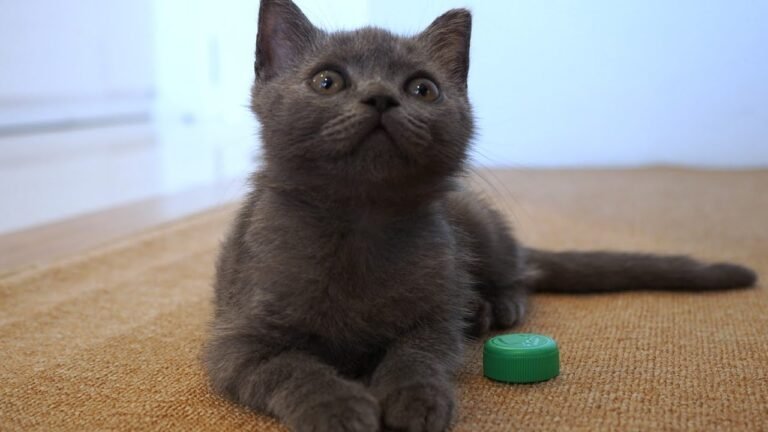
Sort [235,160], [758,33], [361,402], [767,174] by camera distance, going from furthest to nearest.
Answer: [235,160], [767,174], [758,33], [361,402]

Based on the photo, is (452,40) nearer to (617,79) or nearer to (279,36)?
(279,36)

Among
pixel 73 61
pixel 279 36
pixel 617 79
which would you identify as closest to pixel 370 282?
pixel 279 36

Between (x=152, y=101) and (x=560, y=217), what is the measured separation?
368cm

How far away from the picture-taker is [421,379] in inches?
46.1

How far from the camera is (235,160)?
4.55m

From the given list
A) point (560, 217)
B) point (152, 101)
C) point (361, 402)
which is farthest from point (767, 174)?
point (152, 101)

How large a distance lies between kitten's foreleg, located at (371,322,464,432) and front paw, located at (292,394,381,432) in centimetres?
4

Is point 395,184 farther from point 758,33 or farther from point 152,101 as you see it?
point 152,101

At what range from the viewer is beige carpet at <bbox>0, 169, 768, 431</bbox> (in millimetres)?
1221

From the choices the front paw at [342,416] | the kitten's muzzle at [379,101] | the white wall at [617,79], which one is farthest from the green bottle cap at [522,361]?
the white wall at [617,79]

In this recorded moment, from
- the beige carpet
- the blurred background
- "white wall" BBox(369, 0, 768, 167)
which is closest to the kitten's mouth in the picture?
the beige carpet

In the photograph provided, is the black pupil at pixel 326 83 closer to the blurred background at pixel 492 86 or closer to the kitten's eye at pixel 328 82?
the kitten's eye at pixel 328 82

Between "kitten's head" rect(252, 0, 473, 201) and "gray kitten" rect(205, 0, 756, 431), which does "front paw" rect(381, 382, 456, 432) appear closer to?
"gray kitten" rect(205, 0, 756, 431)

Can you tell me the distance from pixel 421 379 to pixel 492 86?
2.70 meters
